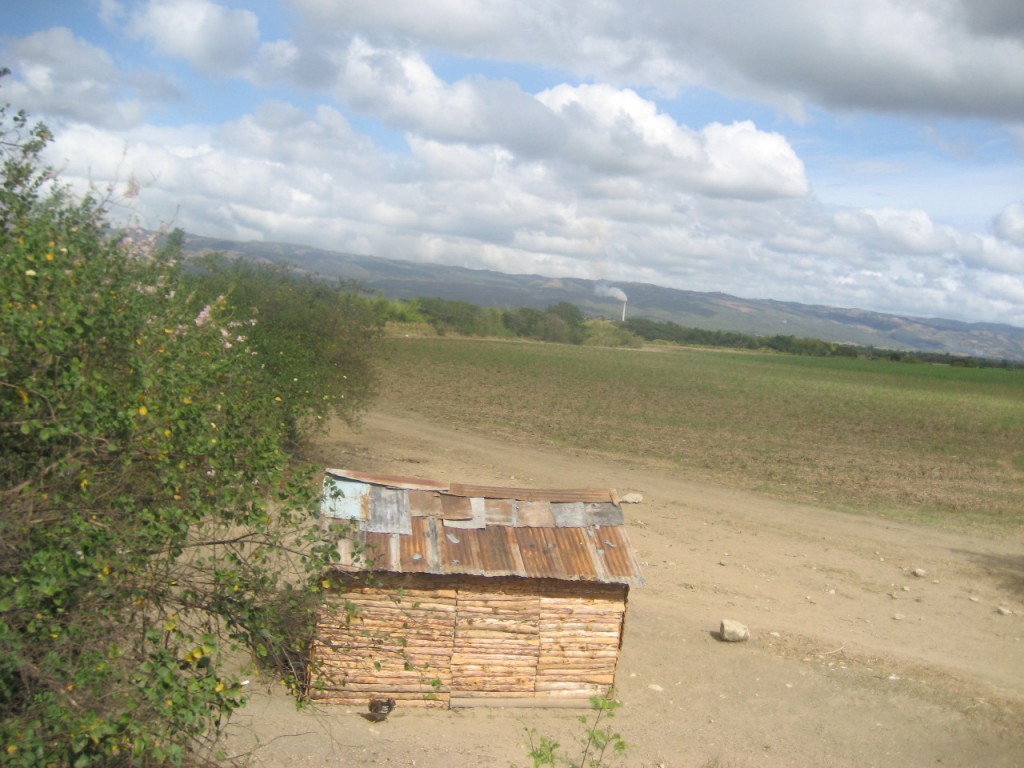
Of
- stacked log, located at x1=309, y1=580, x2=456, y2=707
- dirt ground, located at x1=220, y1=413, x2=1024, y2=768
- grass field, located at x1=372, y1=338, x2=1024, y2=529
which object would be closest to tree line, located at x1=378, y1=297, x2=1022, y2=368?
grass field, located at x1=372, y1=338, x2=1024, y2=529

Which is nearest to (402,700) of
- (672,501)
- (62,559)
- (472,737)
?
(472,737)

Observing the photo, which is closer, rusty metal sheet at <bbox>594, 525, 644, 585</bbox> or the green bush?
the green bush

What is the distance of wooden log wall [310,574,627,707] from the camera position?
9.14 metres

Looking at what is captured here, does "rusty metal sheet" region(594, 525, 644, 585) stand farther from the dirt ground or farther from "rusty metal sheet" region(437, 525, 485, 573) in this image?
the dirt ground

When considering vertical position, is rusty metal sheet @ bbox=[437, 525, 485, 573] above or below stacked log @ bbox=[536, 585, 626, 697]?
above

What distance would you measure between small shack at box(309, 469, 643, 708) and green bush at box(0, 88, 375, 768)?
135 inches

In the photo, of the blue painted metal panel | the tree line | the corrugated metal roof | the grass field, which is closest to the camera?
the corrugated metal roof

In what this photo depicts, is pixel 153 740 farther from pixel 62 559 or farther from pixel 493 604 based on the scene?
pixel 493 604

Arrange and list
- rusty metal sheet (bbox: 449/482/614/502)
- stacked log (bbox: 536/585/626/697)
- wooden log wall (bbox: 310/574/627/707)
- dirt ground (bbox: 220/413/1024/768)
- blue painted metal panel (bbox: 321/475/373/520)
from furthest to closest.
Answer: rusty metal sheet (bbox: 449/482/614/502) < stacked log (bbox: 536/585/626/697) < blue painted metal panel (bbox: 321/475/373/520) < wooden log wall (bbox: 310/574/627/707) < dirt ground (bbox: 220/413/1024/768)

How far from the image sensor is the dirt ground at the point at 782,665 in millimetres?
8984

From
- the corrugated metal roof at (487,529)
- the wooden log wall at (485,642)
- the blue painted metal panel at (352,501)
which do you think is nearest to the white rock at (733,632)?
the wooden log wall at (485,642)

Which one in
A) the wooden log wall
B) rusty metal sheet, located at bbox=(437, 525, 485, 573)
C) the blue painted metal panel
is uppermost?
the blue painted metal panel

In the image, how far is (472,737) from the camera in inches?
355

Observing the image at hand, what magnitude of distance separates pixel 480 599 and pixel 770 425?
26.0m
